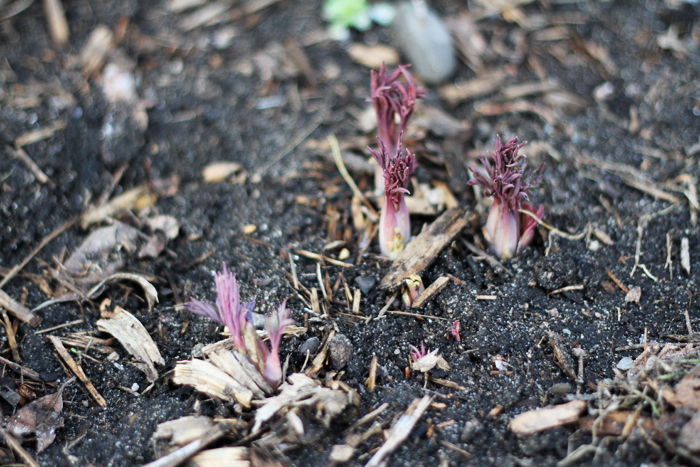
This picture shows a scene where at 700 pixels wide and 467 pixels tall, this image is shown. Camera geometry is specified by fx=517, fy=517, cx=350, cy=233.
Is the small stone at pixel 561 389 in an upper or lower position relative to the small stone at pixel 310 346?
lower

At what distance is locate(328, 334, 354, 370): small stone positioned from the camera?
2.23 metres

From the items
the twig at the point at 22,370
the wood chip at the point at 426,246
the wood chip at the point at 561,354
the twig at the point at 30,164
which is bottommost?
the wood chip at the point at 561,354

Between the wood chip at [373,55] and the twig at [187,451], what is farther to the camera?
the wood chip at [373,55]

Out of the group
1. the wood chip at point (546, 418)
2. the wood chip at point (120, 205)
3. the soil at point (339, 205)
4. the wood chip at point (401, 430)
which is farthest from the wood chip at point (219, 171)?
the wood chip at point (546, 418)

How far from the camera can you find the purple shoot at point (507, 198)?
2275 mm

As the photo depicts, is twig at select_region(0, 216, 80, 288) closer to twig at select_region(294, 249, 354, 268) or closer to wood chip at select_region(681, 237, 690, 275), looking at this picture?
twig at select_region(294, 249, 354, 268)

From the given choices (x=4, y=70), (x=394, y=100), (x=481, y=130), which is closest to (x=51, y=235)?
(x=4, y=70)

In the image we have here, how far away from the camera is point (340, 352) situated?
2.24 meters

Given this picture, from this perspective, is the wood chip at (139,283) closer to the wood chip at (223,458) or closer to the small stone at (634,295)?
the wood chip at (223,458)

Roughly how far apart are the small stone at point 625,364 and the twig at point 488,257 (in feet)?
1.95

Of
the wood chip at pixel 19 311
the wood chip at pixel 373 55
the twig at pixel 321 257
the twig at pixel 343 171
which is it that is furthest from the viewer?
the wood chip at pixel 373 55

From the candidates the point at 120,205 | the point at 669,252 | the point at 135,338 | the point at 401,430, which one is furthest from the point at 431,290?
the point at 120,205

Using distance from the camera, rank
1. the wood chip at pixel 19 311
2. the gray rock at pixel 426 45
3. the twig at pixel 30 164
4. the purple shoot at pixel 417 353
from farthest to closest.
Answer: the gray rock at pixel 426 45 < the twig at pixel 30 164 < the wood chip at pixel 19 311 < the purple shoot at pixel 417 353

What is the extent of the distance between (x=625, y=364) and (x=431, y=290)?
87cm
